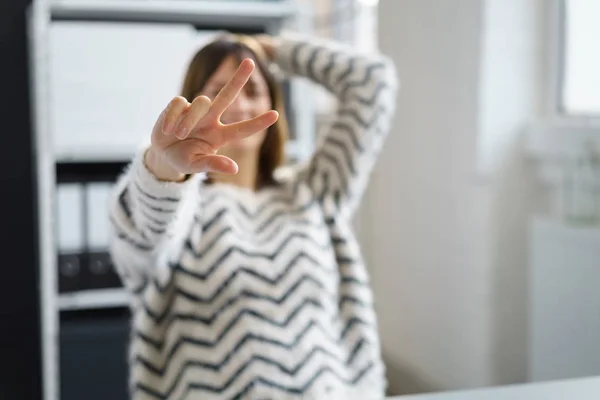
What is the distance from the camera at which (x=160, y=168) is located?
3.30ft

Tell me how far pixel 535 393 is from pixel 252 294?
1.74ft

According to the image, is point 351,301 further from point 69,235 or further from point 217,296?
point 69,235

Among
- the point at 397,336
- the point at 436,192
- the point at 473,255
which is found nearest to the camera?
the point at 473,255

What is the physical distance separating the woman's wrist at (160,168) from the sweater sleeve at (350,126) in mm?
429

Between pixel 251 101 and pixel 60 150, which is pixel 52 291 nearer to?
pixel 60 150

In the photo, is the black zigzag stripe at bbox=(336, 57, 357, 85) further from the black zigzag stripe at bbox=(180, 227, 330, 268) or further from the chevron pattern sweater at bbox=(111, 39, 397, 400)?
the black zigzag stripe at bbox=(180, 227, 330, 268)

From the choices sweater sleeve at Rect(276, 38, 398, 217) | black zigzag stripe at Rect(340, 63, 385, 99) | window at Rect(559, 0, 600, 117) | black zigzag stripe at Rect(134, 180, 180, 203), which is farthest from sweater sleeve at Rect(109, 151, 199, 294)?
window at Rect(559, 0, 600, 117)

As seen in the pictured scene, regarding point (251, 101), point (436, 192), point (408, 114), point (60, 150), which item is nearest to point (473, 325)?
point (436, 192)

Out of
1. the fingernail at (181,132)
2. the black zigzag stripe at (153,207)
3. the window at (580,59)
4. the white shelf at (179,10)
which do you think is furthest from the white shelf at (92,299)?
the fingernail at (181,132)

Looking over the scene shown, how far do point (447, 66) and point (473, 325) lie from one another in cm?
61

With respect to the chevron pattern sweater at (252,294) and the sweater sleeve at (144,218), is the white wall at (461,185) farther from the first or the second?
the sweater sleeve at (144,218)

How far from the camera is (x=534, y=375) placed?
1.78 meters

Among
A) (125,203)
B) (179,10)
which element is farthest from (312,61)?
(179,10)

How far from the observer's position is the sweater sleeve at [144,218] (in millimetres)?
1037
